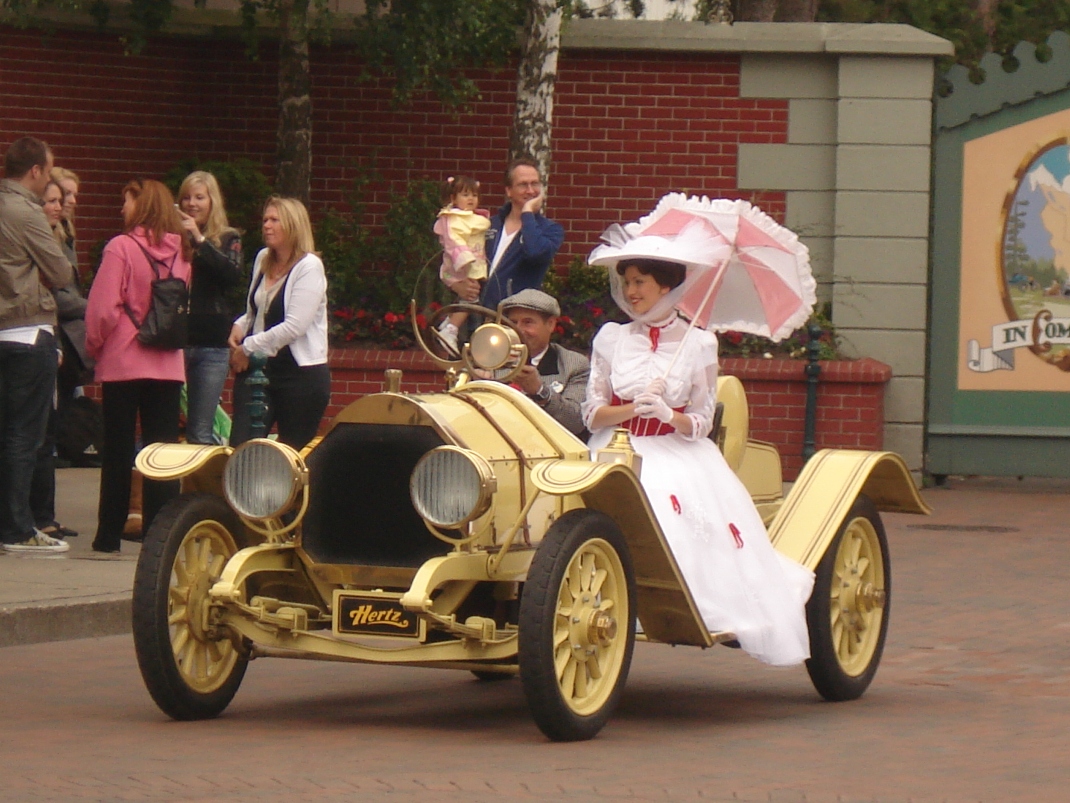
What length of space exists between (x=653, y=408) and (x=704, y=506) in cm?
37

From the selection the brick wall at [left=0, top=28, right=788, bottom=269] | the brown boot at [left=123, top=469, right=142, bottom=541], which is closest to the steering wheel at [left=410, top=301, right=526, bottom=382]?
the brown boot at [left=123, top=469, right=142, bottom=541]

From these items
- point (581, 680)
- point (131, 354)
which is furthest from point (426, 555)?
point (131, 354)

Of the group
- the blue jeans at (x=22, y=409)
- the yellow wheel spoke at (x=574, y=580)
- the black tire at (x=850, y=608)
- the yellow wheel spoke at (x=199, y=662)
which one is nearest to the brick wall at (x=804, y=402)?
the blue jeans at (x=22, y=409)

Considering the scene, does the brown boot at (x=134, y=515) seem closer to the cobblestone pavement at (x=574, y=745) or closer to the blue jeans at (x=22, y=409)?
the blue jeans at (x=22, y=409)

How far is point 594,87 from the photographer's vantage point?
16688 millimetres

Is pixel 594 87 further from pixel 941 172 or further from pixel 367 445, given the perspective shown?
pixel 367 445

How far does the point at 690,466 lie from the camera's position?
6.94 metres

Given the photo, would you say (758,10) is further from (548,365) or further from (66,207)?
(548,365)

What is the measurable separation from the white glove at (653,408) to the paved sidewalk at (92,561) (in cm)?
297

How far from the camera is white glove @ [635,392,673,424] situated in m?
6.91

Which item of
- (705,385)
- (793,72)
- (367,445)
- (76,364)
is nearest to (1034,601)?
(705,385)

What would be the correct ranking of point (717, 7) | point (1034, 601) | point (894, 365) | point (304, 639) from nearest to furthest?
point (304, 639) < point (1034, 601) < point (894, 365) < point (717, 7)

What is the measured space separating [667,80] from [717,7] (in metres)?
3.04

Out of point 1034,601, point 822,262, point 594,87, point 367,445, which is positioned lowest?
point 1034,601
